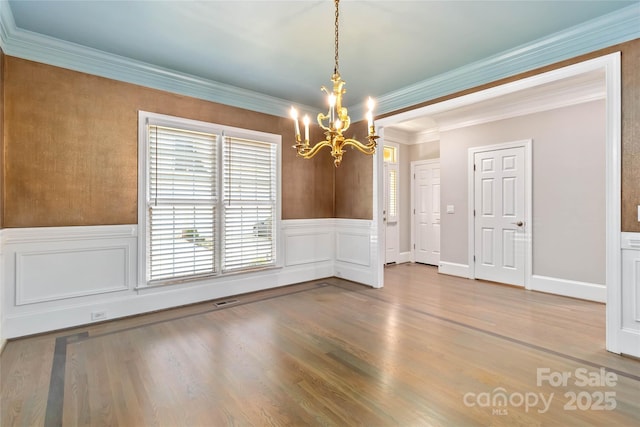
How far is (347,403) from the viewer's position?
2.04 metres

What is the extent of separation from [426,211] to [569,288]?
3.14 m

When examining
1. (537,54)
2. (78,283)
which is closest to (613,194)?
(537,54)

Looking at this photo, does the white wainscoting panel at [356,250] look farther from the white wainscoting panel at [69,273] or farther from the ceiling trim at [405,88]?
the white wainscoting panel at [69,273]

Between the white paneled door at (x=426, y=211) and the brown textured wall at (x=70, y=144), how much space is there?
5.20m

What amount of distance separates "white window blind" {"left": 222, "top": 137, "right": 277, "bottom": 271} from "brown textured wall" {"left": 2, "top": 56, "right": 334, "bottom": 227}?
0.93m

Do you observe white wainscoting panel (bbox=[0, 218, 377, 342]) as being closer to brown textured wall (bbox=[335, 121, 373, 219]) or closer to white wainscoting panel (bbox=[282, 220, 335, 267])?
white wainscoting panel (bbox=[282, 220, 335, 267])

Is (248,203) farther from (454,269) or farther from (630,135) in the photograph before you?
(630,135)

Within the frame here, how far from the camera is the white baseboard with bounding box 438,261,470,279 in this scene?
568 cm

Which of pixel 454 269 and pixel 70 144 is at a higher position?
pixel 70 144

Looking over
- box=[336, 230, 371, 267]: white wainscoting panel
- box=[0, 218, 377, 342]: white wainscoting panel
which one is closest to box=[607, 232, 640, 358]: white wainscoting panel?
box=[336, 230, 371, 267]: white wainscoting panel

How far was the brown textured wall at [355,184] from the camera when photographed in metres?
5.07

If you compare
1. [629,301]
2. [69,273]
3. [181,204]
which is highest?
[181,204]

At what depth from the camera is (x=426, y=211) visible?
23.5 feet

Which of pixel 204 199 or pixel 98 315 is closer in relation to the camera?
pixel 98 315
